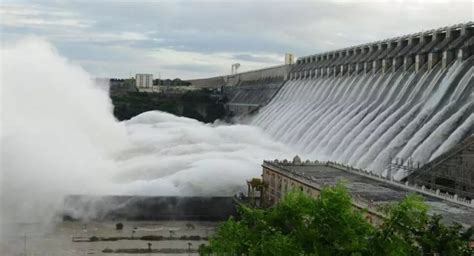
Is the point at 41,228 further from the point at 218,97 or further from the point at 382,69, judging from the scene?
the point at 218,97

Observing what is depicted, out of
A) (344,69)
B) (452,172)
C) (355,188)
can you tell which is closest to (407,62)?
(344,69)

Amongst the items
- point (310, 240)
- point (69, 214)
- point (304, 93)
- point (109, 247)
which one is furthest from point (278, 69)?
point (310, 240)

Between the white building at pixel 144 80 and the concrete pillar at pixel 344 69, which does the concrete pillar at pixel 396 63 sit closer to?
the concrete pillar at pixel 344 69

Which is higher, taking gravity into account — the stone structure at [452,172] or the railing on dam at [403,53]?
the railing on dam at [403,53]

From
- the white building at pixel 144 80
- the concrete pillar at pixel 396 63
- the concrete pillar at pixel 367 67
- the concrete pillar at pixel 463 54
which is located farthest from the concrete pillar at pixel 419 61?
the white building at pixel 144 80

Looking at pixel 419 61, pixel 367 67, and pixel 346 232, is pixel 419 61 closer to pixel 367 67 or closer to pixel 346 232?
pixel 367 67

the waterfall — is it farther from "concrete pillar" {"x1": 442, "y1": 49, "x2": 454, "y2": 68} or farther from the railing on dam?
the railing on dam
